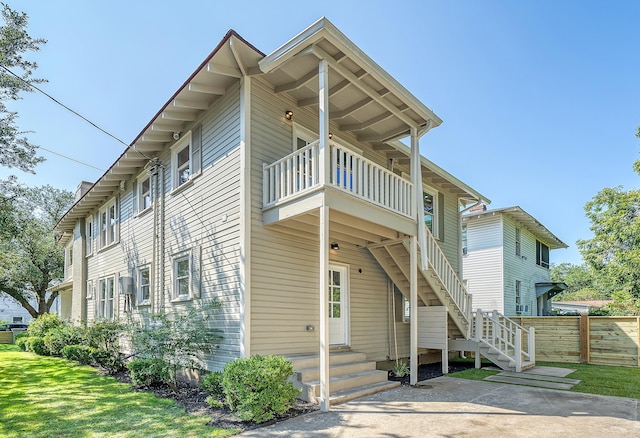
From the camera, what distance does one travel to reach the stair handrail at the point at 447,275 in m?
10.1

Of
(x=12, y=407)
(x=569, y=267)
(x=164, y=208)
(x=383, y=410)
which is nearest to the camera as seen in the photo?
(x=383, y=410)

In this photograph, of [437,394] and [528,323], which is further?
[528,323]

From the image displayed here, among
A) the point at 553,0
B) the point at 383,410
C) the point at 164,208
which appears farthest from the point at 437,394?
the point at 553,0

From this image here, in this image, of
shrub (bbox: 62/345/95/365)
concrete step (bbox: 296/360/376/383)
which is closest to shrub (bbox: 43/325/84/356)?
shrub (bbox: 62/345/95/365)

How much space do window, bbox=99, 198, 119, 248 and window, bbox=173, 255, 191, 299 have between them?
208 inches

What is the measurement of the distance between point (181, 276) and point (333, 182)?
4.97 metres

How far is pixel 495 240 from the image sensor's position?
19234 mm

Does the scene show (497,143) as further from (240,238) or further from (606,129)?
(240,238)

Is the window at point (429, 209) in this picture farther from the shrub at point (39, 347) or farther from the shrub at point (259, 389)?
the shrub at point (39, 347)

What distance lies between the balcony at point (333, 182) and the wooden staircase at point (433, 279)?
1.43 metres

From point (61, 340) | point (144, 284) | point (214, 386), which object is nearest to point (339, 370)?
point (214, 386)

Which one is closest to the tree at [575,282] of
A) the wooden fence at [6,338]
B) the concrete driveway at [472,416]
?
the concrete driveway at [472,416]

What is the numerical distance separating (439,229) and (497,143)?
11604 mm

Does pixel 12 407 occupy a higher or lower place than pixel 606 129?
lower
